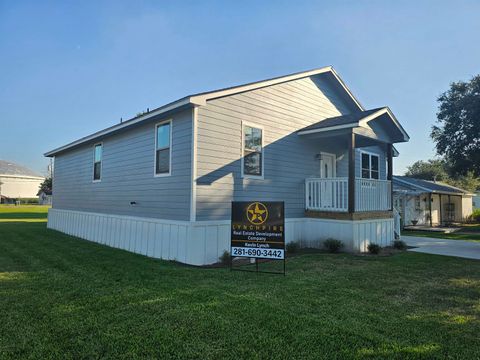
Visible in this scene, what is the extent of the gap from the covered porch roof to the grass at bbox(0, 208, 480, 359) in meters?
3.96

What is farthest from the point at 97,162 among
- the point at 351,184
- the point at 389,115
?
the point at 389,115

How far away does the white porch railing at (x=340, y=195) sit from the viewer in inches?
384

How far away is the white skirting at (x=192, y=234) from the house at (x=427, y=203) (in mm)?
12459

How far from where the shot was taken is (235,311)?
4.30 m

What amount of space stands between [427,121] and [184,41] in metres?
18.3

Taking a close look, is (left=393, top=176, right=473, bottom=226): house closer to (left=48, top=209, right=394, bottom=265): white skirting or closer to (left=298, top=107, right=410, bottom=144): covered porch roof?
(left=298, top=107, right=410, bottom=144): covered porch roof

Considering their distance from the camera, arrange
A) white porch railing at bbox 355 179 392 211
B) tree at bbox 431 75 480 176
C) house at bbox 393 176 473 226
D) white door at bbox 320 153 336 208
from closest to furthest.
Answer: white porch railing at bbox 355 179 392 211 → white door at bbox 320 153 336 208 → tree at bbox 431 75 480 176 → house at bbox 393 176 473 226

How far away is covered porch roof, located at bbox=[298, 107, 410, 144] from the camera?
9422 millimetres

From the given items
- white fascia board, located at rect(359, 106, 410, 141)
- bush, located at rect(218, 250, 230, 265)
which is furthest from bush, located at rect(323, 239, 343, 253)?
white fascia board, located at rect(359, 106, 410, 141)

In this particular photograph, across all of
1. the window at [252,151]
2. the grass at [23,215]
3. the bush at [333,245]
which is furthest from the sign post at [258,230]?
the grass at [23,215]

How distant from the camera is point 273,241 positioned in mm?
6719

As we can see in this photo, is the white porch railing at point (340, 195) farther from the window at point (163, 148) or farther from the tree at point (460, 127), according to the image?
the tree at point (460, 127)

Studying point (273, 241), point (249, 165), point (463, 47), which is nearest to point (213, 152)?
point (249, 165)

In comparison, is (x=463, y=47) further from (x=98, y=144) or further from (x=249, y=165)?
(x=98, y=144)
